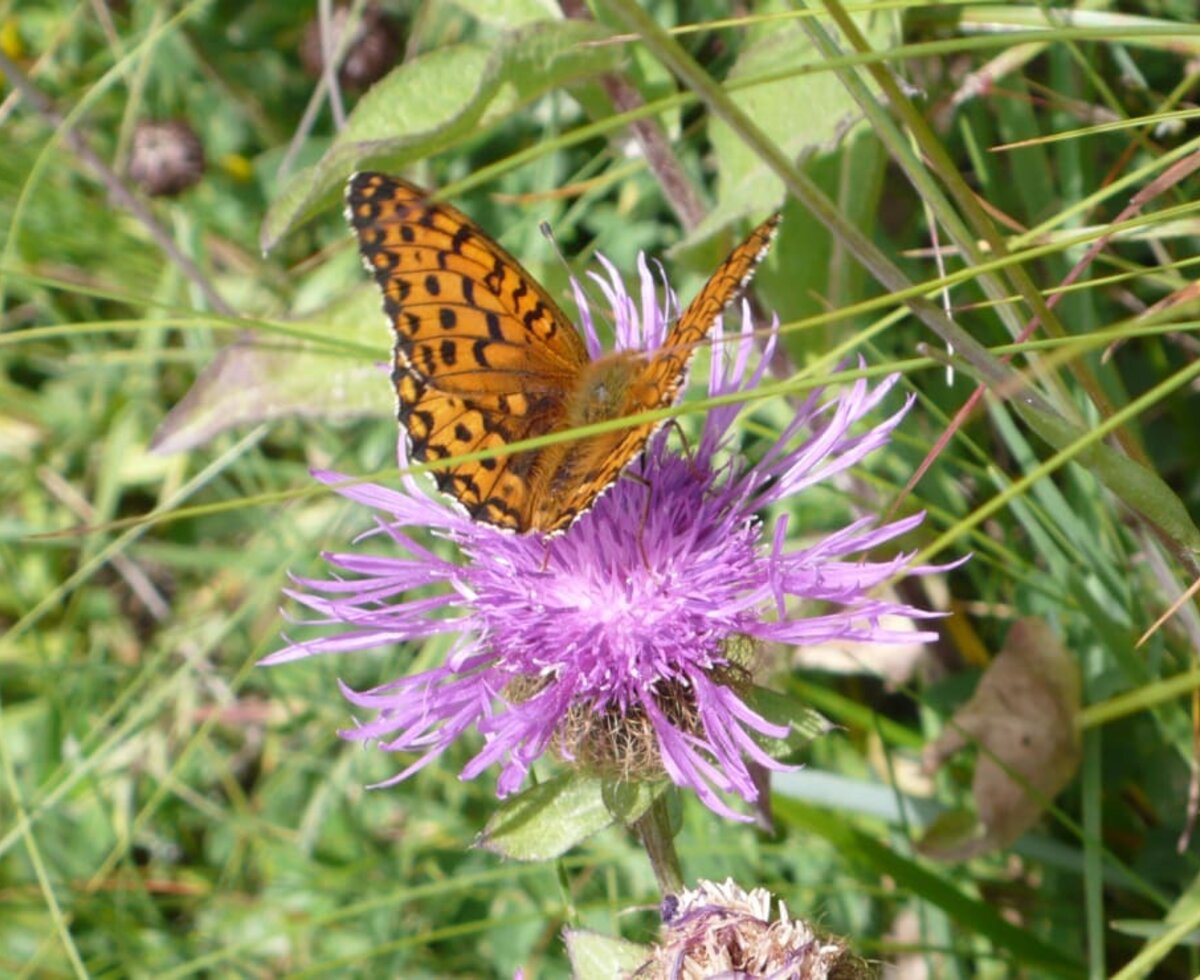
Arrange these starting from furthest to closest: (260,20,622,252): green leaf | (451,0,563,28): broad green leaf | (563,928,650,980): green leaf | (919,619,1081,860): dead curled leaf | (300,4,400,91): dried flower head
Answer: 1. (300,4,400,91): dried flower head
2. (451,0,563,28): broad green leaf
3. (919,619,1081,860): dead curled leaf
4. (260,20,622,252): green leaf
5. (563,928,650,980): green leaf

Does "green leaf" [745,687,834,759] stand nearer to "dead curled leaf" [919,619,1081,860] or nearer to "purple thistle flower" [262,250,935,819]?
"purple thistle flower" [262,250,935,819]

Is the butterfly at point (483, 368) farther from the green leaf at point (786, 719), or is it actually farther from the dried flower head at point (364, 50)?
the dried flower head at point (364, 50)

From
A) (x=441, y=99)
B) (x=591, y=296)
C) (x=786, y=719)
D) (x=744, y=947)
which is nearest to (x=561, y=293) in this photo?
(x=591, y=296)

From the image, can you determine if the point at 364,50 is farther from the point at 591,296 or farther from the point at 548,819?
the point at 548,819

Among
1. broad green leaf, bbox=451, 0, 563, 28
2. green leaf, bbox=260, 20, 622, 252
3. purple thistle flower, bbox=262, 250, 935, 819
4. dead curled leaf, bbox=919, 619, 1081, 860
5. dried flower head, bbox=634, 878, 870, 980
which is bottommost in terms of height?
dead curled leaf, bbox=919, 619, 1081, 860

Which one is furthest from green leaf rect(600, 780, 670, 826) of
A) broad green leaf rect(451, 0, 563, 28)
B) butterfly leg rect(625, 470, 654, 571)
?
broad green leaf rect(451, 0, 563, 28)

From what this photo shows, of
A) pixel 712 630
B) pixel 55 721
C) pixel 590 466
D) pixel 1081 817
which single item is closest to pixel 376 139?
pixel 590 466

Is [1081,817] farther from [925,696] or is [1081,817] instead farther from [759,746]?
[759,746]

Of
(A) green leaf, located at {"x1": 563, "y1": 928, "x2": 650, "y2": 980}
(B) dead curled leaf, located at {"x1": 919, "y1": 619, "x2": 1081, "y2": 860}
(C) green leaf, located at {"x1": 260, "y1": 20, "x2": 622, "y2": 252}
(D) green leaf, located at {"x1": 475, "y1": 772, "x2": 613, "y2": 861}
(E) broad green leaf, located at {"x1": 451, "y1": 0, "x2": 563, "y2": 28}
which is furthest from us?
(E) broad green leaf, located at {"x1": 451, "y1": 0, "x2": 563, "y2": 28}
